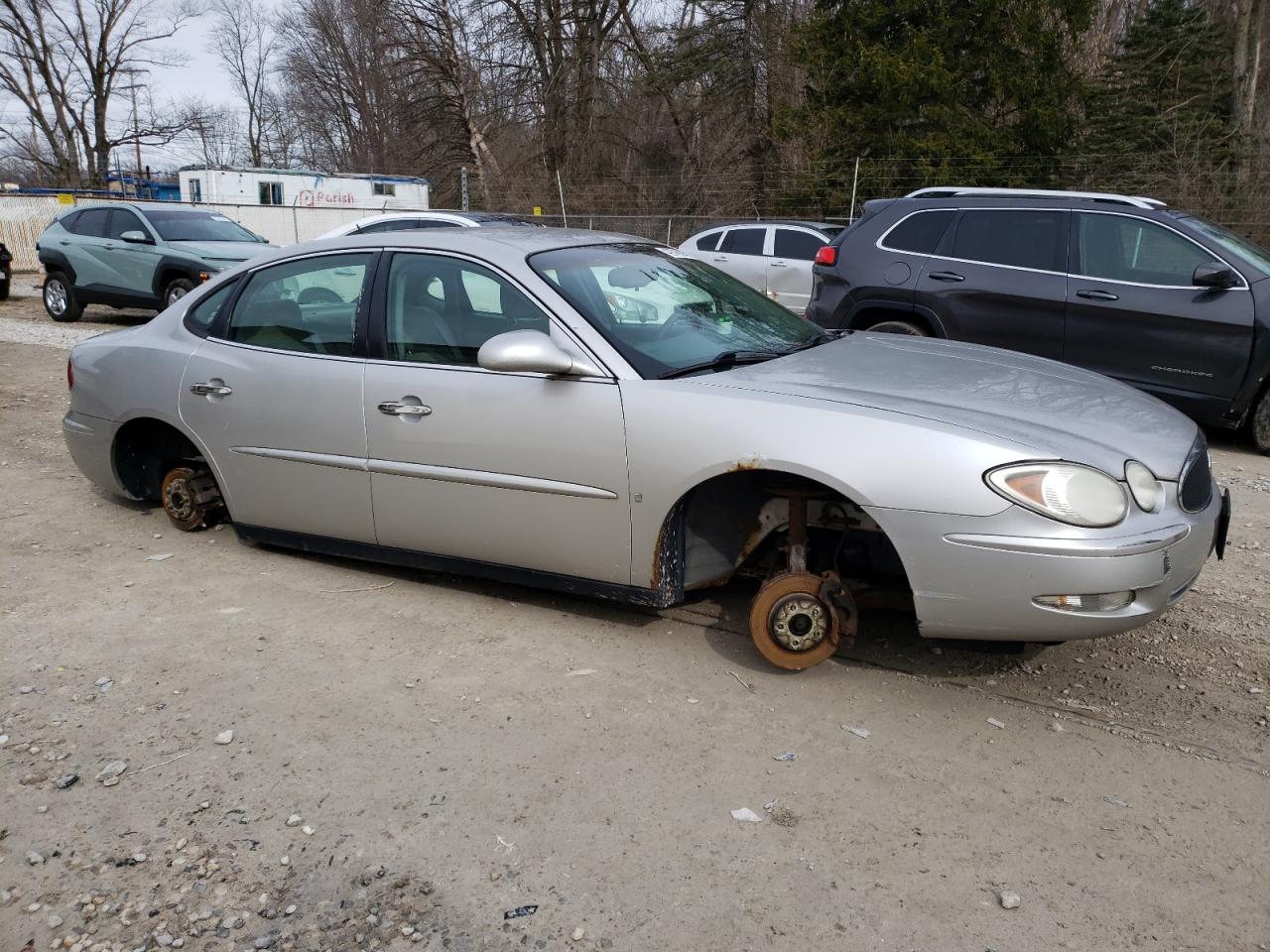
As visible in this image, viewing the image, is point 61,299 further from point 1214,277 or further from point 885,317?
point 1214,277

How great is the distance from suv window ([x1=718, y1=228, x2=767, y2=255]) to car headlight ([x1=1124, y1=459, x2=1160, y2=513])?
10.9 metres

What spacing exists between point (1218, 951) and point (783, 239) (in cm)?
1207

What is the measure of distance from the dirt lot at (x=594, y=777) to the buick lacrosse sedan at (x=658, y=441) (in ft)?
1.11

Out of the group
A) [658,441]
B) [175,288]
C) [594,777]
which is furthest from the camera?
[175,288]

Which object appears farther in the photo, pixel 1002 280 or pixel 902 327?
pixel 902 327

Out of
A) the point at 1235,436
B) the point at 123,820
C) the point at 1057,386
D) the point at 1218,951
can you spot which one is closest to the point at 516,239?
the point at 1057,386

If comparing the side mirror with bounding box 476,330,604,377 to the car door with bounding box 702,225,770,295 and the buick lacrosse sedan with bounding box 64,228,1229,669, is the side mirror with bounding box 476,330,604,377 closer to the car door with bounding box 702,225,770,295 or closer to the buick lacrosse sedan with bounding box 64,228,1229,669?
the buick lacrosse sedan with bounding box 64,228,1229,669

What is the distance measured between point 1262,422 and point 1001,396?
478cm

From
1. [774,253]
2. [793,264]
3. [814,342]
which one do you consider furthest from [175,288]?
[814,342]

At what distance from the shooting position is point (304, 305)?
4.76 metres

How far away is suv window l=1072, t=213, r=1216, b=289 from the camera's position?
748 cm

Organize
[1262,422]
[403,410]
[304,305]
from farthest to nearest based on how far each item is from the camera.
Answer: [1262,422]
[304,305]
[403,410]

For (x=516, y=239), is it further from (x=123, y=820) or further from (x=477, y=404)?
(x=123, y=820)

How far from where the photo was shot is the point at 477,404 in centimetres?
411
